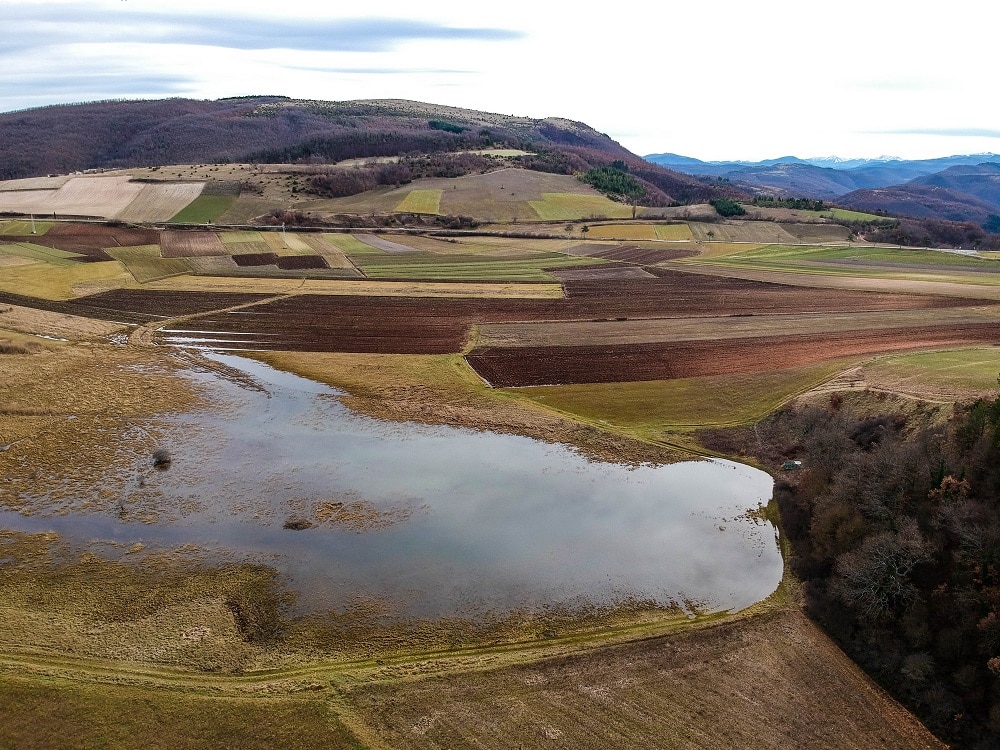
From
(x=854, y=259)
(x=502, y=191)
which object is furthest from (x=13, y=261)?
(x=854, y=259)

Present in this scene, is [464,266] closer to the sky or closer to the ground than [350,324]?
closer to the sky

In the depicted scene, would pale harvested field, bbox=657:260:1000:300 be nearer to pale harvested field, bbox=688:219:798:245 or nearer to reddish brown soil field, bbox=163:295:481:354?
pale harvested field, bbox=688:219:798:245

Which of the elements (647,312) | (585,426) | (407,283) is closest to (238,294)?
(407,283)

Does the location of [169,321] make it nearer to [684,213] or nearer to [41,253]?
[41,253]

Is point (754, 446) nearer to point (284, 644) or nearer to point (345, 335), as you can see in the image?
point (284, 644)

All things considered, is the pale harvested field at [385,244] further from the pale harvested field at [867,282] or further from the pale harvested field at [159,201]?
the pale harvested field at [867,282]

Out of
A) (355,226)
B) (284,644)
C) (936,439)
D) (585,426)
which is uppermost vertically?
(355,226)
